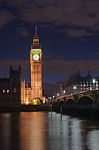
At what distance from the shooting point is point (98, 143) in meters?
44.6

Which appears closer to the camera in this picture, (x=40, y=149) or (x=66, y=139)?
(x=40, y=149)

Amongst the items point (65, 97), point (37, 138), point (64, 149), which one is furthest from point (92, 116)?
point (65, 97)

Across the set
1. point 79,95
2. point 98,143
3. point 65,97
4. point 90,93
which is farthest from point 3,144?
point 65,97

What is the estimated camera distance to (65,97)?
18075 cm

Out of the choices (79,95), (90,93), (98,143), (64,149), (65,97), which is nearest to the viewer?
(64,149)

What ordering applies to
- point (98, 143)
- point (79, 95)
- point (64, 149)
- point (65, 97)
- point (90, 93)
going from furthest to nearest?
point (65, 97) < point (79, 95) < point (90, 93) < point (98, 143) < point (64, 149)

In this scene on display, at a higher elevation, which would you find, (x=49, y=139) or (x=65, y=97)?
(x=65, y=97)

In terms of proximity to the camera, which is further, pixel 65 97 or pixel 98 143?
pixel 65 97

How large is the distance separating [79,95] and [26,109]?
4298 cm

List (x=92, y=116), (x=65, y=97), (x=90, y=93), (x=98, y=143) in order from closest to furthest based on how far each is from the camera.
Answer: (x=98, y=143)
(x=92, y=116)
(x=90, y=93)
(x=65, y=97)

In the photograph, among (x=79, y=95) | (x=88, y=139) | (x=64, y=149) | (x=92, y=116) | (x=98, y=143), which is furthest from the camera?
(x=79, y=95)

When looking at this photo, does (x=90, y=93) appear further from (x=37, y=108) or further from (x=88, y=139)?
(x=88, y=139)

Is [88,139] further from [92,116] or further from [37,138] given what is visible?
[92,116]

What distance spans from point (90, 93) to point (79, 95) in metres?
20.5
